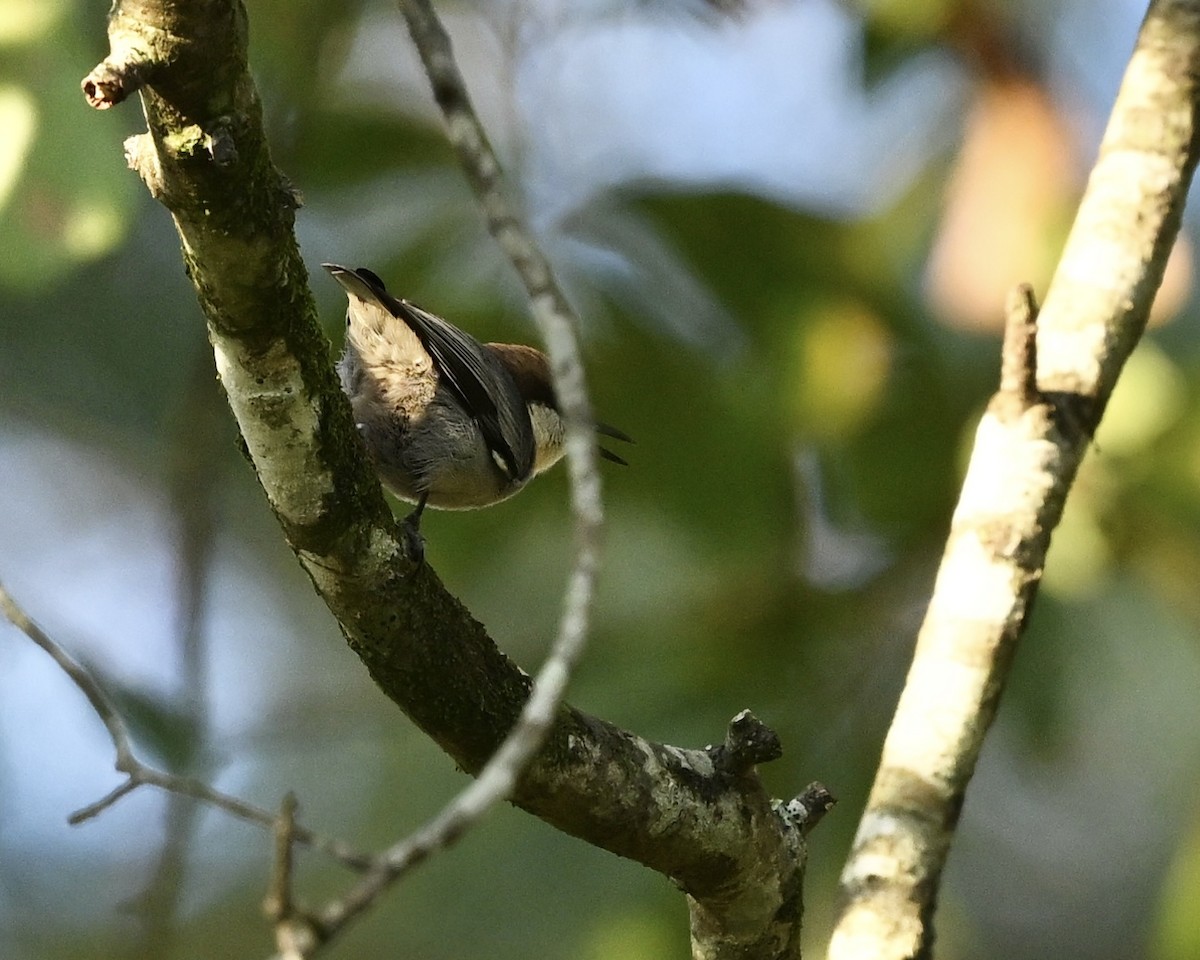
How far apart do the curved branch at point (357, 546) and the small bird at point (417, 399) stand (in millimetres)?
1164

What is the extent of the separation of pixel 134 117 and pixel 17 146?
2.58m

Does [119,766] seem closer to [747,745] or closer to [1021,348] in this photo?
[747,745]

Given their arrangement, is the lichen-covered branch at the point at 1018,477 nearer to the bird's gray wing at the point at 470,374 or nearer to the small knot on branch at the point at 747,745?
the small knot on branch at the point at 747,745

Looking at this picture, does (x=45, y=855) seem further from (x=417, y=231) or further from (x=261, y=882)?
(x=417, y=231)

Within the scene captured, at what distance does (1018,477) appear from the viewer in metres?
2.84

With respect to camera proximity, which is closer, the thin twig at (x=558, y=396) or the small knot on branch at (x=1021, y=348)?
the thin twig at (x=558, y=396)

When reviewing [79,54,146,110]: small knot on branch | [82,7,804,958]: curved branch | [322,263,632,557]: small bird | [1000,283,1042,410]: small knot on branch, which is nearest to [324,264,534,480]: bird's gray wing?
[322,263,632,557]: small bird

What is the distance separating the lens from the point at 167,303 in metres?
7.77

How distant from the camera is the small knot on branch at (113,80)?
1696 millimetres

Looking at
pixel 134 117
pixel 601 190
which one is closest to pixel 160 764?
pixel 601 190

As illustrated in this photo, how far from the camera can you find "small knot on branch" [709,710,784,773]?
8.51 ft

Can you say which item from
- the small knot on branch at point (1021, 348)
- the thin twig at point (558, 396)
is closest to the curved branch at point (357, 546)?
the thin twig at point (558, 396)

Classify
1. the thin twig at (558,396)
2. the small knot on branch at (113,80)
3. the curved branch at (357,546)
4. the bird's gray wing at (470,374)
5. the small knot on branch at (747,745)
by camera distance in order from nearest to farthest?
the thin twig at (558,396) → the small knot on branch at (113,80) → the curved branch at (357,546) → the small knot on branch at (747,745) → the bird's gray wing at (470,374)

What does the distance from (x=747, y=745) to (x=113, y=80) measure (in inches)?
62.1
